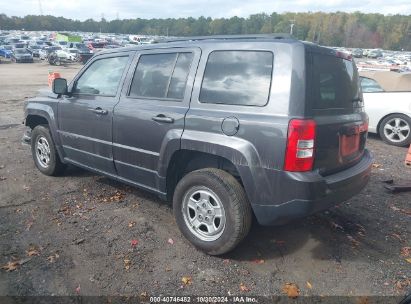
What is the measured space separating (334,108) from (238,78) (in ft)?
3.03

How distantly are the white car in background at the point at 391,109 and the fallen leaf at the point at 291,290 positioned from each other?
6.32m

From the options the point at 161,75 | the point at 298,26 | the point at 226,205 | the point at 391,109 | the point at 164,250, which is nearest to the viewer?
the point at 226,205

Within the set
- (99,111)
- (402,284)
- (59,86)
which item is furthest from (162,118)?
(402,284)

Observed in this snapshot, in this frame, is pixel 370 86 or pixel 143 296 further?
pixel 370 86

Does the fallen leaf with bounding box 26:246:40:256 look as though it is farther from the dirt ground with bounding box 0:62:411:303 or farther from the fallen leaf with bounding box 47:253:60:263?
the fallen leaf with bounding box 47:253:60:263

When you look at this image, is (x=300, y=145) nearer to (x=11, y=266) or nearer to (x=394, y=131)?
(x=11, y=266)

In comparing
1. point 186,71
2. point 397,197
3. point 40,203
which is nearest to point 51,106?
point 40,203

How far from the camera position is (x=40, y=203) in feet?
15.3

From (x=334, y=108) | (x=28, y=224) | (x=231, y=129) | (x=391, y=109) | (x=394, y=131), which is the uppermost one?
(x=334, y=108)

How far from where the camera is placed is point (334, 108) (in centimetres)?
331

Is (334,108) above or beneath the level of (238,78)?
beneath

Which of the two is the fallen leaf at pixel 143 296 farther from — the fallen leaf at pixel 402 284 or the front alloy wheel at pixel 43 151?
the front alloy wheel at pixel 43 151

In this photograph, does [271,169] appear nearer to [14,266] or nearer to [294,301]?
[294,301]

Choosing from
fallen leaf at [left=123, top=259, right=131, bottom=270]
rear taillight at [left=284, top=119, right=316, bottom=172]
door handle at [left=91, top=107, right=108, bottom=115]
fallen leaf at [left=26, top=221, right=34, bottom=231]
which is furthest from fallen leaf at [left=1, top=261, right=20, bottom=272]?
rear taillight at [left=284, top=119, right=316, bottom=172]
